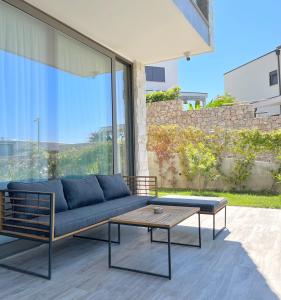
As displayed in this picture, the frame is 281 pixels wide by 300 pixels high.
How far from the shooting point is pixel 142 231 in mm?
4336

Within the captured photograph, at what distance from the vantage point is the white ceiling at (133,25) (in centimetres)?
393

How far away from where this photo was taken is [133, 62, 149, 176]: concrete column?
242 inches

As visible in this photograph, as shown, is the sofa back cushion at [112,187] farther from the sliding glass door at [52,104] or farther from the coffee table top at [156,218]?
the coffee table top at [156,218]

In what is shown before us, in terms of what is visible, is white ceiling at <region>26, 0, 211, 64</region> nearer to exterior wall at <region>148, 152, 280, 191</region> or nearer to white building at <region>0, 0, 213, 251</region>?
white building at <region>0, 0, 213, 251</region>

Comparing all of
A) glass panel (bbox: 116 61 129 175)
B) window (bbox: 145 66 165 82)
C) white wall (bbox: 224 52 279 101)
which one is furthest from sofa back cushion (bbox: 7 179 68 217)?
window (bbox: 145 66 165 82)

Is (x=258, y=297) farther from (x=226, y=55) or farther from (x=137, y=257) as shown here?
(x=226, y=55)

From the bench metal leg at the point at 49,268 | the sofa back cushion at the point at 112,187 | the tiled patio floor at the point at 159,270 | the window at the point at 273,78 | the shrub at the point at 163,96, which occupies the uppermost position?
the window at the point at 273,78

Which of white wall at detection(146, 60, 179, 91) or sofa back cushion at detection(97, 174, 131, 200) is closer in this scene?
sofa back cushion at detection(97, 174, 131, 200)

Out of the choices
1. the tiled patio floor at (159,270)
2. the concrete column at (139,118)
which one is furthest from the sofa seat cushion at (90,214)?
the concrete column at (139,118)

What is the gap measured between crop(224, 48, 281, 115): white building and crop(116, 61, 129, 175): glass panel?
8814 millimetres

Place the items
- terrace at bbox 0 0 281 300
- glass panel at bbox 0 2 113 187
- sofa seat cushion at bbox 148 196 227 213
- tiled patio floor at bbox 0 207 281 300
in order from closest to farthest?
tiled patio floor at bbox 0 207 281 300 < terrace at bbox 0 0 281 300 < glass panel at bbox 0 2 113 187 < sofa seat cushion at bbox 148 196 227 213

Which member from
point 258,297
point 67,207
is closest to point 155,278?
point 258,297

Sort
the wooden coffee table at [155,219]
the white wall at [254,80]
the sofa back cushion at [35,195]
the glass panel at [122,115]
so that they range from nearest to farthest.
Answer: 1. the wooden coffee table at [155,219]
2. the sofa back cushion at [35,195]
3. the glass panel at [122,115]
4. the white wall at [254,80]

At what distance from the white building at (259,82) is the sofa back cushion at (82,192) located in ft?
35.4
